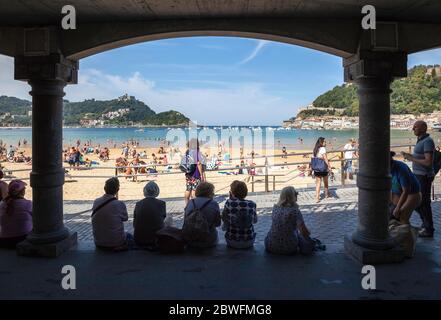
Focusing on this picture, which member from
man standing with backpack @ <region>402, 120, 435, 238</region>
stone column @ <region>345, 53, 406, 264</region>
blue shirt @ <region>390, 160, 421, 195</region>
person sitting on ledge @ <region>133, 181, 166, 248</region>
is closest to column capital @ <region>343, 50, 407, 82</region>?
stone column @ <region>345, 53, 406, 264</region>

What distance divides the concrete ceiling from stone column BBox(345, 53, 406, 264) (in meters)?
0.50

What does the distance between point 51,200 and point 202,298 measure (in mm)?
2383

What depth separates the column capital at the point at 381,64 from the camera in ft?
13.5

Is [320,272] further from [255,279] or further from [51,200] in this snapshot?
[51,200]

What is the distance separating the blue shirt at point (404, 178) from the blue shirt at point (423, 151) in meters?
0.62

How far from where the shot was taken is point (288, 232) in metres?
4.31

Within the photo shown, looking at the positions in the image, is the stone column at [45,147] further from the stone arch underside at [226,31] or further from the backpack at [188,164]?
the backpack at [188,164]

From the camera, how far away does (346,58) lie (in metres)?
4.55

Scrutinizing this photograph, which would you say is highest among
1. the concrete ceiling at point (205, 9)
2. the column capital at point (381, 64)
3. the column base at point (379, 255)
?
the concrete ceiling at point (205, 9)

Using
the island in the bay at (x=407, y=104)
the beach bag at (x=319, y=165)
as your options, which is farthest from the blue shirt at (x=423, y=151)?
the island in the bay at (x=407, y=104)

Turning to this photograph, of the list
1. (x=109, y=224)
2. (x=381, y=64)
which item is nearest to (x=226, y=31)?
(x=381, y=64)

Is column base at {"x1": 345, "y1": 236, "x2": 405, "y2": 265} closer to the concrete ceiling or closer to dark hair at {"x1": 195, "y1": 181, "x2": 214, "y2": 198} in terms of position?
dark hair at {"x1": 195, "y1": 181, "x2": 214, "y2": 198}

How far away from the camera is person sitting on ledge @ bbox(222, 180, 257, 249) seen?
448cm
